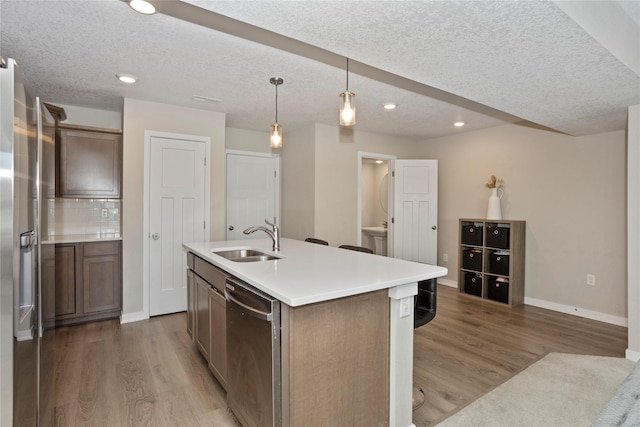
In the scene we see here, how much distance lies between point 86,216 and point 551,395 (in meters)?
4.86

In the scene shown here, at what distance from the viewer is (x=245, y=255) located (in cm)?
285

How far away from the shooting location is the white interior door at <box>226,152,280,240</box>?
5.05 meters

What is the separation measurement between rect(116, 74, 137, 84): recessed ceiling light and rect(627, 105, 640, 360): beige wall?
427 cm

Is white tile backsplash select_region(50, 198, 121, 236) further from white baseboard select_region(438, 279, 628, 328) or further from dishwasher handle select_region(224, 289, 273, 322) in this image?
white baseboard select_region(438, 279, 628, 328)

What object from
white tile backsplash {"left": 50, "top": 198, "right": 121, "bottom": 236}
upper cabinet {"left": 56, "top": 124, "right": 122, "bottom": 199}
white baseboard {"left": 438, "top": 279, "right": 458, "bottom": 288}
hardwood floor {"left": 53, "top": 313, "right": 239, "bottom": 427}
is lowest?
hardwood floor {"left": 53, "top": 313, "right": 239, "bottom": 427}

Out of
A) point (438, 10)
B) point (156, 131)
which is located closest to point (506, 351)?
point (438, 10)

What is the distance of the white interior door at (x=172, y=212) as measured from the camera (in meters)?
3.79

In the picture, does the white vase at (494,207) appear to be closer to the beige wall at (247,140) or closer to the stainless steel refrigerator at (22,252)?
the beige wall at (247,140)

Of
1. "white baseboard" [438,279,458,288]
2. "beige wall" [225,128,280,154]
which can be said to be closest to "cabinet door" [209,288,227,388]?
"beige wall" [225,128,280,154]

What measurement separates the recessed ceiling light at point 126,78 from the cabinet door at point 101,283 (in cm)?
184

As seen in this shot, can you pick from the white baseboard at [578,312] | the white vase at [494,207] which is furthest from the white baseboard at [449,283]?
the white vase at [494,207]

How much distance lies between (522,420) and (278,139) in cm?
259

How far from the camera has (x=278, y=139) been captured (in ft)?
9.52

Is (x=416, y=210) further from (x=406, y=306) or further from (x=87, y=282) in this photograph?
(x=87, y=282)
